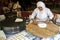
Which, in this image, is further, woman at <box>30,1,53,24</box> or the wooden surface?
woman at <box>30,1,53,24</box>

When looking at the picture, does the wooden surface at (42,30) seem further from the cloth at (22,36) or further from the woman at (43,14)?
the woman at (43,14)

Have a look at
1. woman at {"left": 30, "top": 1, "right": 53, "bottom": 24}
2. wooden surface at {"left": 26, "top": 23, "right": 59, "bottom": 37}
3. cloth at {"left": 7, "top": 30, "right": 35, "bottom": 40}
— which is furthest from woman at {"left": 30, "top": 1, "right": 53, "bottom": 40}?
cloth at {"left": 7, "top": 30, "right": 35, "bottom": 40}

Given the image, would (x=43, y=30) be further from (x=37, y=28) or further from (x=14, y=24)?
(x=14, y=24)

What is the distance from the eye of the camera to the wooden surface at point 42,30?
174cm

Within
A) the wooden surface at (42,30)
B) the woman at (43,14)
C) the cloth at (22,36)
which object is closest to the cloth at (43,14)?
the woman at (43,14)

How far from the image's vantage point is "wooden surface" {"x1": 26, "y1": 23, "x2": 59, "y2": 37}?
5.70 feet

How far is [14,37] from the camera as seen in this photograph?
179cm

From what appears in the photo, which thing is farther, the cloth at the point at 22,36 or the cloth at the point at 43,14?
the cloth at the point at 43,14

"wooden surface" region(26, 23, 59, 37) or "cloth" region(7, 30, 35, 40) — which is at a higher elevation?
"wooden surface" region(26, 23, 59, 37)

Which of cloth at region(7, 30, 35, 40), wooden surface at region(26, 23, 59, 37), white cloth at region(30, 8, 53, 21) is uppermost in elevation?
white cloth at region(30, 8, 53, 21)

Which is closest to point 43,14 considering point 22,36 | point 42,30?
point 42,30

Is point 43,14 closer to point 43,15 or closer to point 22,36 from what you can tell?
point 43,15

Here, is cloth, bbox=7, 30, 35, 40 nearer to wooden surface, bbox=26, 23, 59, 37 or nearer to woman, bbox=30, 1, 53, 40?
wooden surface, bbox=26, 23, 59, 37

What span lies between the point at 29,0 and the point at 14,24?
165 centimetres
